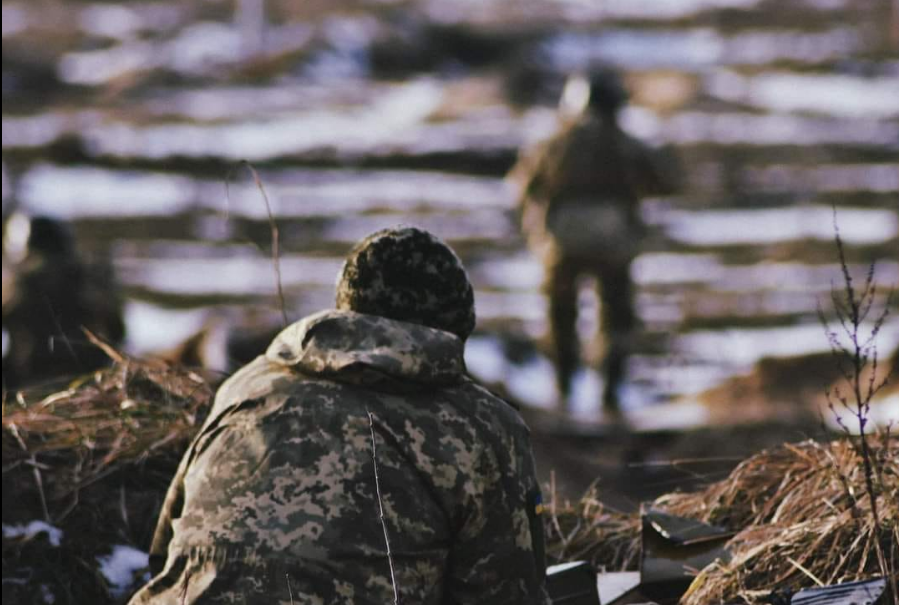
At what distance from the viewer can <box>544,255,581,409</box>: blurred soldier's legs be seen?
12.9 metres

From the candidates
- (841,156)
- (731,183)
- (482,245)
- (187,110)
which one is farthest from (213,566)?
(187,110)

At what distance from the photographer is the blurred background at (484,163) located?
13648mm

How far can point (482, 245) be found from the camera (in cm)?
2150

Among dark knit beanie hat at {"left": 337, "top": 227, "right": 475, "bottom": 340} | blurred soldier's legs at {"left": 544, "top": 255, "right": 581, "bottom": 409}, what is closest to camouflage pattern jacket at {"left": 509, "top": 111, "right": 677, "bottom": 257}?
blurred soldier's legs at {"left": 544, "top": 255, "right": 581, "bottom": 409}

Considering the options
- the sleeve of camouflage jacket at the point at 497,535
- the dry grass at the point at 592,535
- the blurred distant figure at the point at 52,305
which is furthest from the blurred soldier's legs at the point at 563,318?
the sleeve of camouflage jacket at the point at 497,535

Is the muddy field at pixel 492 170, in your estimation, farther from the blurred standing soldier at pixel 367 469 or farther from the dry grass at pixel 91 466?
the blurred standing soldier at pixel 367 469

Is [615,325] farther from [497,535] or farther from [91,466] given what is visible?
[497,535]

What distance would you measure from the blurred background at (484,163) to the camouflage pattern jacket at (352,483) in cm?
161

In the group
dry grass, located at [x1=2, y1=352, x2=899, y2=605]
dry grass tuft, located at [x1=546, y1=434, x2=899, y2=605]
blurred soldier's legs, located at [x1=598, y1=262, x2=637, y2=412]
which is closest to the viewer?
dry grass tuft, located at [x1=546, y1=434, x2=899, y2=605]

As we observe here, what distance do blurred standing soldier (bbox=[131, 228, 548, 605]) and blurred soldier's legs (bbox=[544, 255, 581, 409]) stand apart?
8.80 metres

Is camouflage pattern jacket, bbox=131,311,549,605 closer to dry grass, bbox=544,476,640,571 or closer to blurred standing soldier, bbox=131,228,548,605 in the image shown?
blurred standing soldier, bbox=131,228,548,605

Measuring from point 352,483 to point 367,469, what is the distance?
1.7 inches

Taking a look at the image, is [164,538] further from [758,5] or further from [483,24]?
[758,5]

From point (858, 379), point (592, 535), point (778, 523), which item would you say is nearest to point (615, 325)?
point (592, 535)
